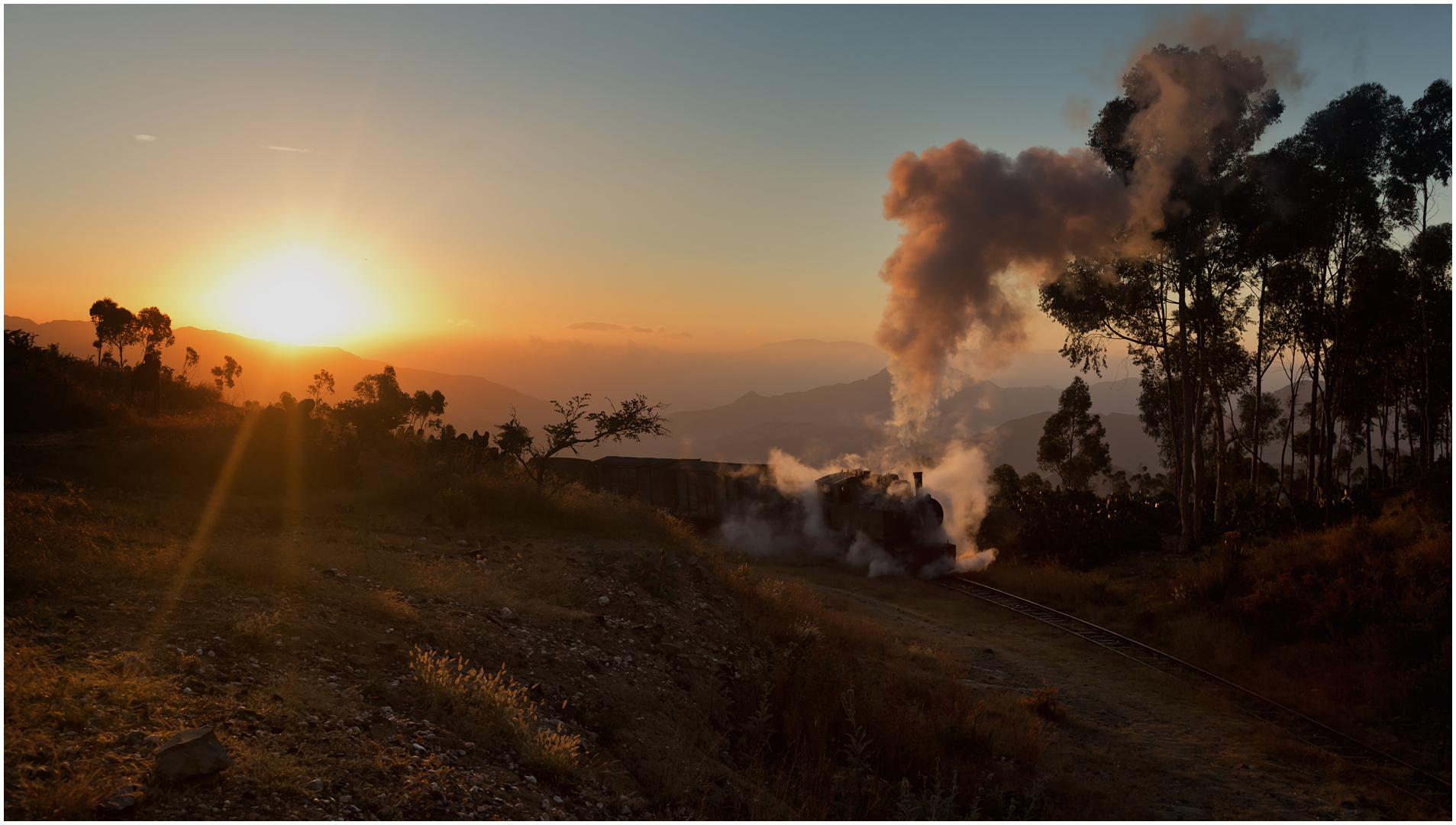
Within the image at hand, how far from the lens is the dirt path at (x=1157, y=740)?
33.3 ft

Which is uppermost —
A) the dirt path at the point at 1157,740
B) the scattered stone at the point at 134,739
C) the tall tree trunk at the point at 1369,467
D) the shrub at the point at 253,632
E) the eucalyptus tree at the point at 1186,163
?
the eucalyptus tree at the point at 1186,163

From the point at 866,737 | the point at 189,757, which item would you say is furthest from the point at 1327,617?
the point at 189,757

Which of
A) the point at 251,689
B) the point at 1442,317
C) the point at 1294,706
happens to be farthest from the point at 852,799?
the point at 1442,317

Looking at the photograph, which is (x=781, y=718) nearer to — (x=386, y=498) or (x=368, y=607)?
(x=368, y=607)

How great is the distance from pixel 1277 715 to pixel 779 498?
1945cm

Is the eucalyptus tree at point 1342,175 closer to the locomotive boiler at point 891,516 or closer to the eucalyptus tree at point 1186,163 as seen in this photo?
the eucalyptus tree at point 1186,163

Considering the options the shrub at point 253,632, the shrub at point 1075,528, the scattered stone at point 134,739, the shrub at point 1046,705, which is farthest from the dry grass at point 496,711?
the shrub at point 1075,528

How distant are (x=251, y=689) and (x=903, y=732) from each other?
8501 millimetres

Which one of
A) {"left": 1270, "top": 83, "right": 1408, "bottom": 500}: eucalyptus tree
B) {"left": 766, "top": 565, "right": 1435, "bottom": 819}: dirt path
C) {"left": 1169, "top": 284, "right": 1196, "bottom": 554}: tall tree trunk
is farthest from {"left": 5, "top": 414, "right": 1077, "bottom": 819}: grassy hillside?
{"left": 1270, "top": 83, "right": 1408, "bottom": 500}: eucalyptus tree

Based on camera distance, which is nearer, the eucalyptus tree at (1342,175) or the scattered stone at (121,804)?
the scattered stone at (121,804)

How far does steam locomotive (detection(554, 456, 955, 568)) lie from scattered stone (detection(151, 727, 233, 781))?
23.5 meters

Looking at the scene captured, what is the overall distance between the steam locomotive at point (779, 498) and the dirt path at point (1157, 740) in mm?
7059

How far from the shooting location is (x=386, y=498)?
62.5 feet

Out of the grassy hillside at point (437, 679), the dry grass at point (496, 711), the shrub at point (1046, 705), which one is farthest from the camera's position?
the shrub at point (1046, 705)
